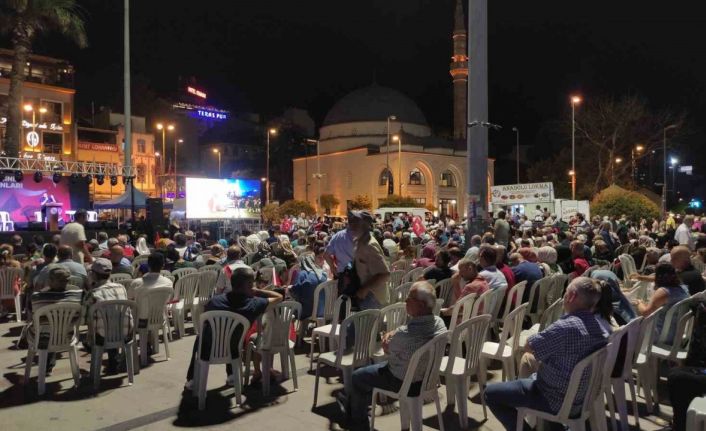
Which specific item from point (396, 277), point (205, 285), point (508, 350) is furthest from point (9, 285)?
point (508, 350)

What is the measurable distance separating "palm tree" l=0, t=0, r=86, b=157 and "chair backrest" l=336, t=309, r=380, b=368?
62.3 ft

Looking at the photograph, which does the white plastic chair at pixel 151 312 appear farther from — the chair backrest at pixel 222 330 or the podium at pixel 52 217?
the podium at pixel 52 217

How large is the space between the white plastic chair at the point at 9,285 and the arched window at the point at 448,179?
147 ft

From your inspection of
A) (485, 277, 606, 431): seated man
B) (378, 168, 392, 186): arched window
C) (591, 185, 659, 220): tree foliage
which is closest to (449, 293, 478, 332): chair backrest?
(485, 277, 606, 431): seated man

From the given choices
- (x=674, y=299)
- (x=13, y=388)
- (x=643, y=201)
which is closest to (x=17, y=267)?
(x=13, y=388)

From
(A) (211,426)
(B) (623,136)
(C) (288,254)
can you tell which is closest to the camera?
(A) (211,426)

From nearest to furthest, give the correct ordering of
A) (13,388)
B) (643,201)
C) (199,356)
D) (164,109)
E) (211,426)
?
1. (211,426)
2. (199,356)
3. (13,388)
4. (643,201)
5. (164,109)

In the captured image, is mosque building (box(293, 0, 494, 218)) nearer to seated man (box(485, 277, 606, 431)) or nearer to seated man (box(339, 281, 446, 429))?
seated man (box(339, 281, 446, 429))

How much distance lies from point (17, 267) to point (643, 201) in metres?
23.0

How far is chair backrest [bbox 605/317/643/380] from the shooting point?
343cm

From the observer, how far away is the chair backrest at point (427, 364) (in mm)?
3643

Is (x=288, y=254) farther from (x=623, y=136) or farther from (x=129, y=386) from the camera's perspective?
(x=623, y=136)

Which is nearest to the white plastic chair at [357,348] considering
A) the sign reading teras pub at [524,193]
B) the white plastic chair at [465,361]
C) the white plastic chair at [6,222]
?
the white plastic chair at [465,361]

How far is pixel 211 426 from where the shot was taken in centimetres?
434
